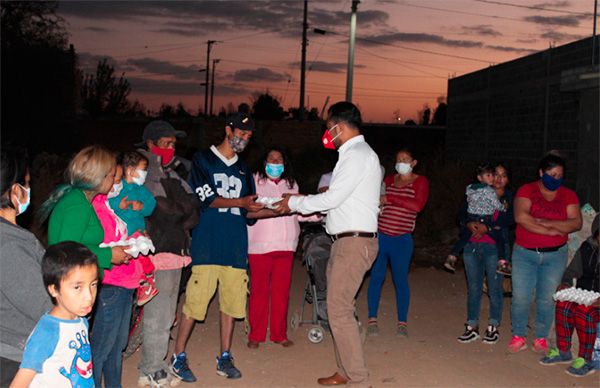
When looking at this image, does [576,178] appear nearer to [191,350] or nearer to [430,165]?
[430,165]

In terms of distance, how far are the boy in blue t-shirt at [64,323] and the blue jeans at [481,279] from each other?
4.81 meters

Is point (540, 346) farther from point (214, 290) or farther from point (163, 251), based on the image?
point (163, 251)

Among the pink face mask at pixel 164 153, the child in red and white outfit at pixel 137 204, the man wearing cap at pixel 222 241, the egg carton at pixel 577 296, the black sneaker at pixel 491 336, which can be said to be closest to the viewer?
the child in red and white outfit at pixel 137 204

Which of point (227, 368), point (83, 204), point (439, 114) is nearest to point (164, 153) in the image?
point (83, 204)

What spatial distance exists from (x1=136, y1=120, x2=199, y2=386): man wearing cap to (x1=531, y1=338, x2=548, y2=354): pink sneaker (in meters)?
3.70

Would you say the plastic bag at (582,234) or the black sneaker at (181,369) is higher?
the plastic bag at (582,234)

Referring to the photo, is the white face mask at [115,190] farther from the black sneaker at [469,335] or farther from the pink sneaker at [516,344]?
the pink sneaker at [516,344]

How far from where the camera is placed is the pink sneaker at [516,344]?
682 cm

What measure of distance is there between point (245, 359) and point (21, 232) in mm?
3523

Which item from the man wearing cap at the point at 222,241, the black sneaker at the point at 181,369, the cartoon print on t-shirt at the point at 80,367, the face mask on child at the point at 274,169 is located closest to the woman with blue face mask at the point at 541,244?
the face mask on child at the point at 274,169

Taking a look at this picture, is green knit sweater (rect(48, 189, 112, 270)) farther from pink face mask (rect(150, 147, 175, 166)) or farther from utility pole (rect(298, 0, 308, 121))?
utility pole (rect(298, 0, 308, 121))

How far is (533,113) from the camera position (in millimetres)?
15094

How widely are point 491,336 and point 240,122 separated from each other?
354cm

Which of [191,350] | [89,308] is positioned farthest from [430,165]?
[89,308]
